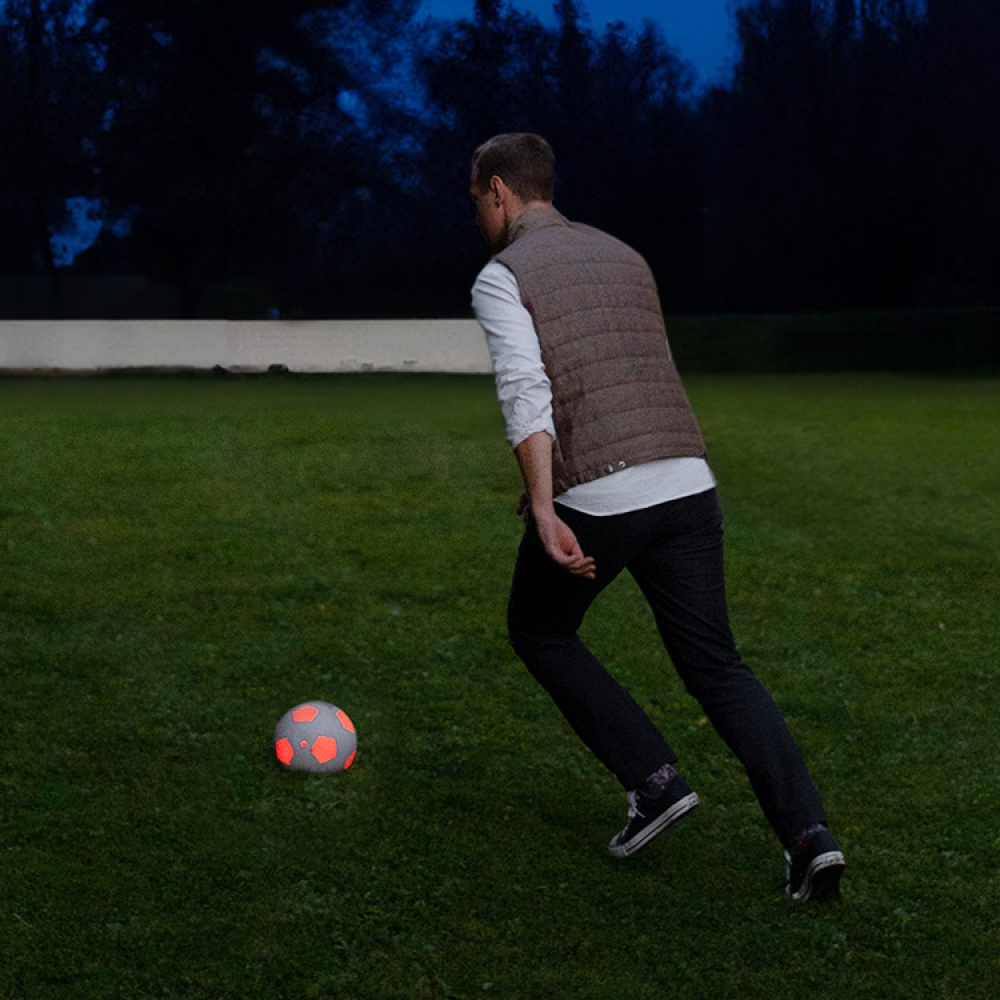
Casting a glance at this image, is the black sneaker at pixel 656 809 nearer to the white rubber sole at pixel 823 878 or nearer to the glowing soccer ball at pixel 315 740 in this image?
the white rubber sole at pixel 823 878

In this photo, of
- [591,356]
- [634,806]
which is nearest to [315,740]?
[634,806]

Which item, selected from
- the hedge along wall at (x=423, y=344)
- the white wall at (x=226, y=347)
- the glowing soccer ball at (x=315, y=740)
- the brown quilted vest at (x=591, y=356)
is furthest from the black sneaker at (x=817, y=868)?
the white wall at (x=226, y=347)

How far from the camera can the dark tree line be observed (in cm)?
3409

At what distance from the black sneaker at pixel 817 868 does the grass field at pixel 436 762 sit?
0.06m

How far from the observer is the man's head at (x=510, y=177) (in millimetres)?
3861

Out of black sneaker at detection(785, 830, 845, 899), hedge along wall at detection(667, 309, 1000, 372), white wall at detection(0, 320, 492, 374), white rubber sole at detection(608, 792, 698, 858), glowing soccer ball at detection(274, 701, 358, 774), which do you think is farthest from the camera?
hedge along wall at detection(667, 309, 1000, 372)

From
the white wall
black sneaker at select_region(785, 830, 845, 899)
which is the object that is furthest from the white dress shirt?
the white wall

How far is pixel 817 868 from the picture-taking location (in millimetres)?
3836

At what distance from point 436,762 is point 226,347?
25956mm

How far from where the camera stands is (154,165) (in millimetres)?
34406

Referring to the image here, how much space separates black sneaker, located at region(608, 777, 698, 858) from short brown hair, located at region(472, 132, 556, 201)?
5.58 feet

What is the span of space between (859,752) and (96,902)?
2.86 meters

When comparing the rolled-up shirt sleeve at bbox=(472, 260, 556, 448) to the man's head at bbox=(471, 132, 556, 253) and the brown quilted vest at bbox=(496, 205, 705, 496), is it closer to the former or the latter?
the brown quilted vest at bbox=(496, 205, 705, 496)

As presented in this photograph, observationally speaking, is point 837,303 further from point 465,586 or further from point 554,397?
point 554,397
